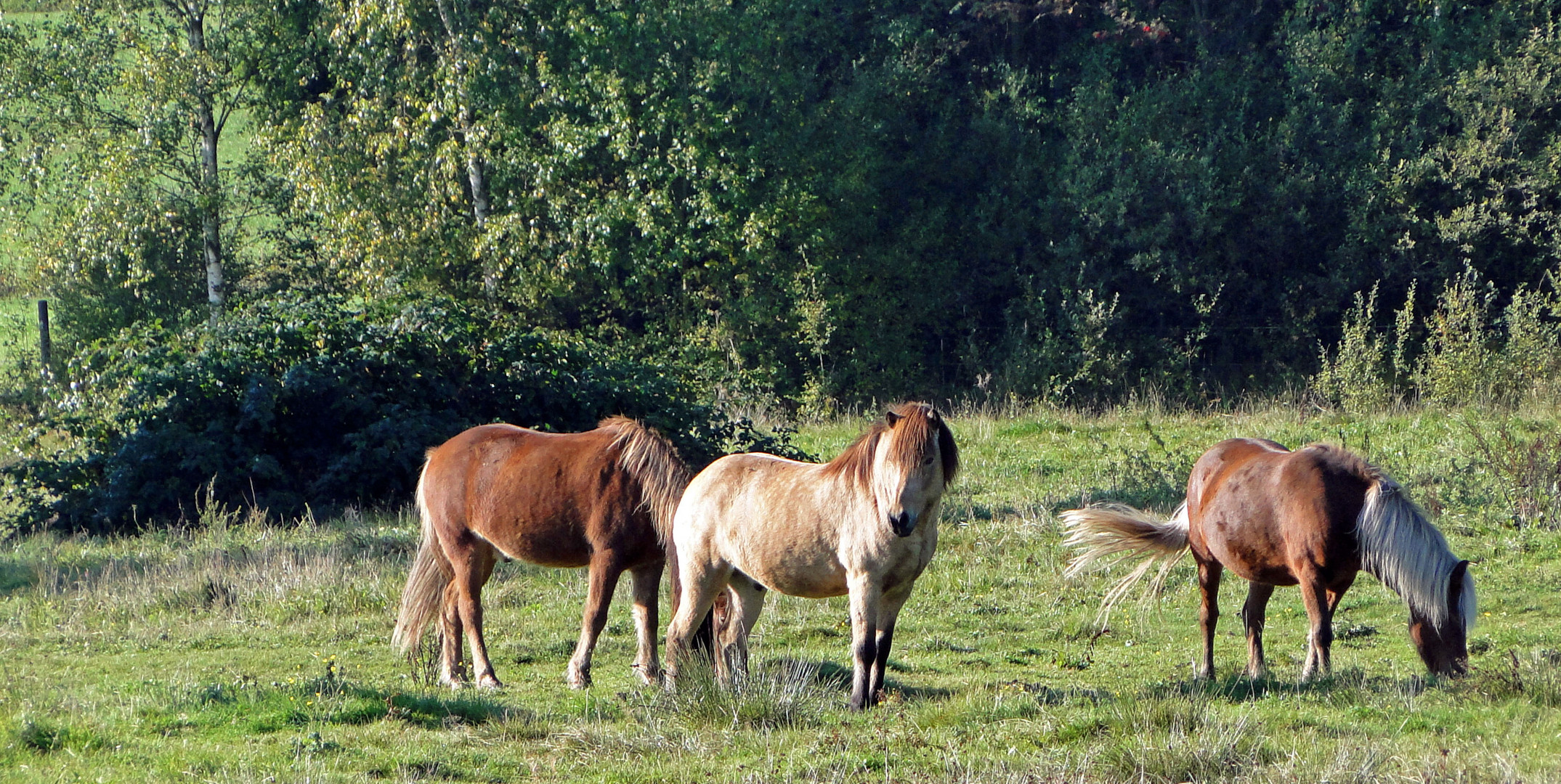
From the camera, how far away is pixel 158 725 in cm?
616

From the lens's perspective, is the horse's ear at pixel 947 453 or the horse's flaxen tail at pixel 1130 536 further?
the horse's flaxen tail at pixel 1130 536

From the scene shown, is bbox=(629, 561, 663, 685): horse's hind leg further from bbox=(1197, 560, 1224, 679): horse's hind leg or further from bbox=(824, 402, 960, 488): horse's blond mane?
bbox=(1197, 560, 1224, 679): horse's hind leg

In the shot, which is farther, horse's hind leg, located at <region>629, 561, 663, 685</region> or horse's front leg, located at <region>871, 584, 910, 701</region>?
horse's hind leg, located at <region>629, 561, 663, 685</region>

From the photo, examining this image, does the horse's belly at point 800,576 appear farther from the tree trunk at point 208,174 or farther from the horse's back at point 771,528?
the tree trunk at point 208,174

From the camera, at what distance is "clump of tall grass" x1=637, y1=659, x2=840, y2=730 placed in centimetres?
604

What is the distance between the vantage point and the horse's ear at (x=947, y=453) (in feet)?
20.0

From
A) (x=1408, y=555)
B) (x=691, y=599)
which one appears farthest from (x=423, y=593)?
(x=1408, y=555)

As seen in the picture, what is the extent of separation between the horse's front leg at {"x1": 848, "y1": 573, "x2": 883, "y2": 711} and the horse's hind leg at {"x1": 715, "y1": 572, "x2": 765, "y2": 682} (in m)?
0.66

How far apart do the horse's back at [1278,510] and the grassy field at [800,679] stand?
2.40ft

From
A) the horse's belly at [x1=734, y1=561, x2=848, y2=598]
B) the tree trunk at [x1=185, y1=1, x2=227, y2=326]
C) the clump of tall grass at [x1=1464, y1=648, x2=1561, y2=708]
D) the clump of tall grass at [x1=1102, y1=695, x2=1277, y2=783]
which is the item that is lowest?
the clump of tall grass at [x1=1102, y1=695, x2=1277, y2=783]

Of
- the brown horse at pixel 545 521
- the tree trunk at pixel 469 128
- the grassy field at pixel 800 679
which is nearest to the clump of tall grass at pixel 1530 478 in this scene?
the grassy field at pixel 800 679

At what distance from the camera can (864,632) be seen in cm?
632

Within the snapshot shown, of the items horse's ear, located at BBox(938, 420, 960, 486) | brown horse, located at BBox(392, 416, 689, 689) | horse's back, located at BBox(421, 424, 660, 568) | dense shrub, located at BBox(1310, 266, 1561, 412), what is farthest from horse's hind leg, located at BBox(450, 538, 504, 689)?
dense shrub, located at BBox(1310, 266, 1561, 412)

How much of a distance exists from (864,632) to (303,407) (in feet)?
33.2
